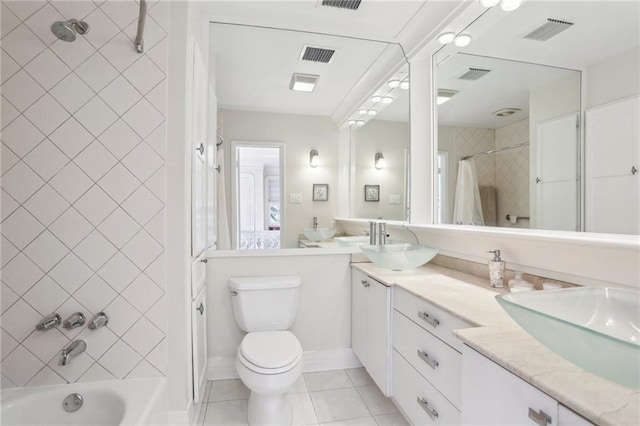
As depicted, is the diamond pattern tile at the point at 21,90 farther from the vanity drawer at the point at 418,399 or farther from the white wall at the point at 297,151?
the vanity drawer at the point at 418,399

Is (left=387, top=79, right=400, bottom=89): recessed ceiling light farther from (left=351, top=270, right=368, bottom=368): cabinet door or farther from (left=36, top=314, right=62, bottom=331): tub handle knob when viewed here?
(left=36, top=314, right=62, bottom=331): tub handle knob

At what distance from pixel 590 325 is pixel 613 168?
0.64 metres

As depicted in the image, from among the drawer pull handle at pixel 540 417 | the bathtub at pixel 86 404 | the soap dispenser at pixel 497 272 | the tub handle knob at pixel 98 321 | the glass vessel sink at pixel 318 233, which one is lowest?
the bathtub at pixel 86 404

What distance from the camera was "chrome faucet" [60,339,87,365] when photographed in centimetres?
131

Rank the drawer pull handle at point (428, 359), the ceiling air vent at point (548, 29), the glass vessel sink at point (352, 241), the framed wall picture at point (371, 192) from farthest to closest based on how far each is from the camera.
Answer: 1. the framed wall picture at point (371, 192)
2. the glass vessel sink at point (352, 241)
3. the ceiling air vent at point (548, 29)
4. the drawer pull handle at point (428, 359)

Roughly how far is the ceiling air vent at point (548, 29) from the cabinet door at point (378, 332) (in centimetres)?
147

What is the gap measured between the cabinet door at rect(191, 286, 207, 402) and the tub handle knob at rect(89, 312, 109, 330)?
39cm

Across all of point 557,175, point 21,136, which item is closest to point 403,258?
point 557,175

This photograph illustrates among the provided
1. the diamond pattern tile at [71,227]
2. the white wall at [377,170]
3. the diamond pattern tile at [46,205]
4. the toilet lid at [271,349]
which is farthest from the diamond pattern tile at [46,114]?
the white wall at [377,170]

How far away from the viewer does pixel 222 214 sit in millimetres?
2225

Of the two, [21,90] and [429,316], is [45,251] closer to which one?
[21,90]

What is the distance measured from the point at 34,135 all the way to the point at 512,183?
2.43 metres

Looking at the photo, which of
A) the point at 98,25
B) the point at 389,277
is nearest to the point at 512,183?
the point at 389,277

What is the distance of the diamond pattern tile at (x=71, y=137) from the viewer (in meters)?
1.47
